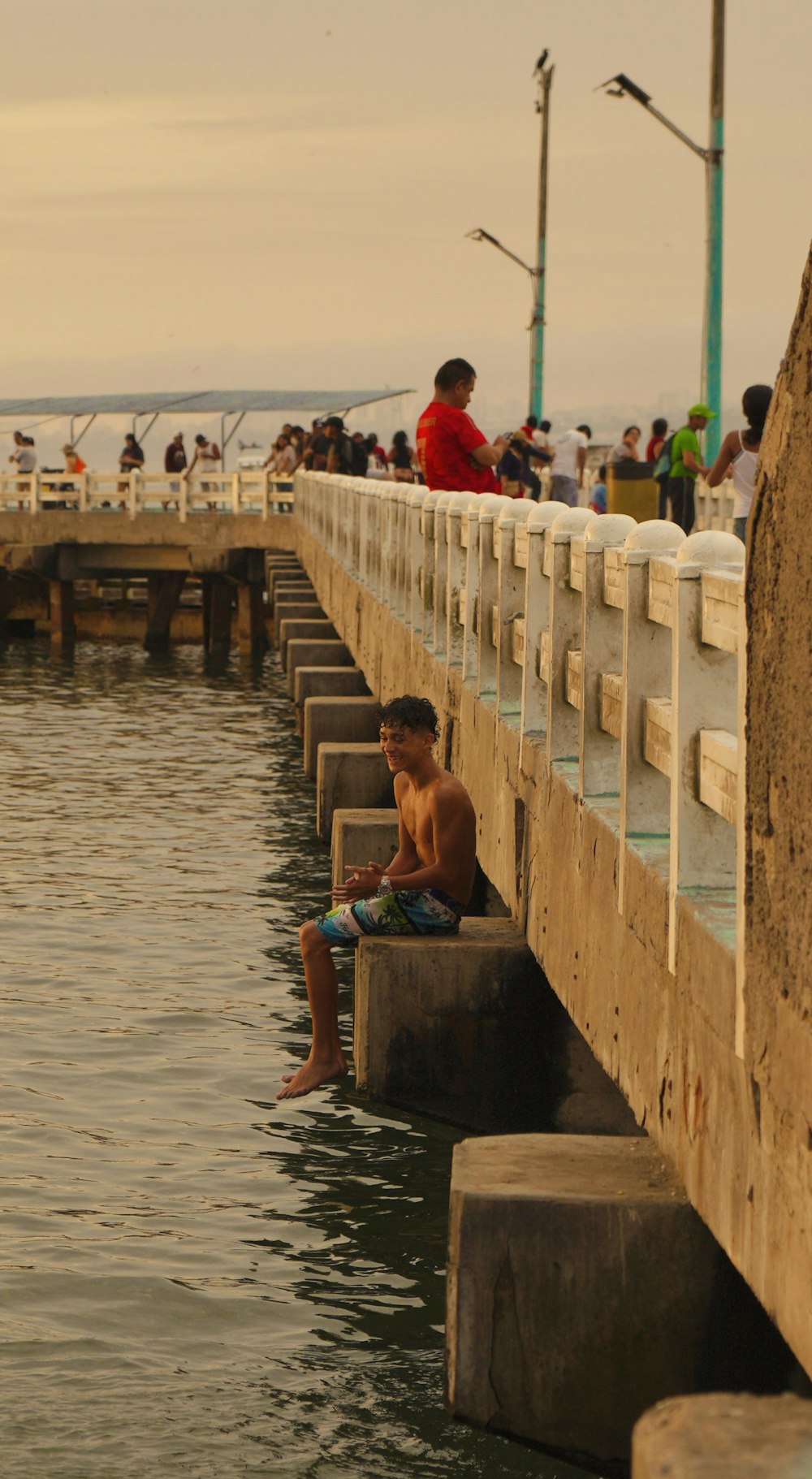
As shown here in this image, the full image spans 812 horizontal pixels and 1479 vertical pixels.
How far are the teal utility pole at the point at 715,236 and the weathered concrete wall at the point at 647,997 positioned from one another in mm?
17657

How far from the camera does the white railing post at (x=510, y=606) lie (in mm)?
9977

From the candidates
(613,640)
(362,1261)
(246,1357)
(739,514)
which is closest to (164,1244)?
(362,1261)

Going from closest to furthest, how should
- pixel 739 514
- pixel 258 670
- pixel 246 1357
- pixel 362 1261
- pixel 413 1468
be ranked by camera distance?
pixel 413 1468 < pixel 246 1357 < pixel 362 1261 < pixel 739 514 < pixel 258 670

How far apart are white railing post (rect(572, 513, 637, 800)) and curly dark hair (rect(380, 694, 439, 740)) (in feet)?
5.69

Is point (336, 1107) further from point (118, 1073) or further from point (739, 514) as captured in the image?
point (739, 514)

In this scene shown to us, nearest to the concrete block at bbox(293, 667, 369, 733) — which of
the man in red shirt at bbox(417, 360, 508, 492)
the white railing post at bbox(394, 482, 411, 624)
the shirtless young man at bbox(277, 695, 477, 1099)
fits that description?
the white railing post at bbox(394, 482, 411, 624)

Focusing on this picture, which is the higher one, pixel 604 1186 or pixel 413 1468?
pixel 604 1186

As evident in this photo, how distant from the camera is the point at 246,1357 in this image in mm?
7117

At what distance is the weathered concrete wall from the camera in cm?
455

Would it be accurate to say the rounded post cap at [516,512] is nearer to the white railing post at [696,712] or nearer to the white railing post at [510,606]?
the white railing post at [510,606]

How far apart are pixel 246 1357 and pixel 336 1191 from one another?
6.36 feet

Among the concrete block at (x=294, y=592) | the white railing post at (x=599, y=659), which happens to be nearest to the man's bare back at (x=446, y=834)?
the white railing post at (x=599, y=659)

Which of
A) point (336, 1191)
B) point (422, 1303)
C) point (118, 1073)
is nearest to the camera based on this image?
point (422, 1303)

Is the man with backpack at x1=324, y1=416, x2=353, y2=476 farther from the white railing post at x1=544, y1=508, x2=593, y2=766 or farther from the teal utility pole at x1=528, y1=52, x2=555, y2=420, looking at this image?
the white railing post at x1=544, y1=508, x2=593, y2=766
